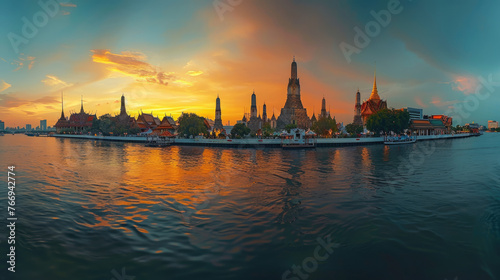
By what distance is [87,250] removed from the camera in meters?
9.95

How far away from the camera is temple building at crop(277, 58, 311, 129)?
136000 mm

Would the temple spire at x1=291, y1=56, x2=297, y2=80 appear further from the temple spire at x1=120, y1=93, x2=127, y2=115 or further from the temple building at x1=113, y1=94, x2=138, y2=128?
the temple spire at x1=120, y1=93, x2=127, y2=115

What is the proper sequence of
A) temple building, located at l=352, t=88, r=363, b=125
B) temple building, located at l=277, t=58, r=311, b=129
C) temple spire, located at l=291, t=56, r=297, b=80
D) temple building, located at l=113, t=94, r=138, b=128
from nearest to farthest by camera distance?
temple building, located at l=113, t=94, r=138, b=128 → temple building, located at l=277, t=58, r=311, b=129 → temple spire, located at l=291, t=56, r=297, b=80 → temple building, located at l=352, t=88, r=363, b=125

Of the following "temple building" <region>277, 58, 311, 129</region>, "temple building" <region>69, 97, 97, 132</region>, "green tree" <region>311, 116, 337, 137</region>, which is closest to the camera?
"green tree" <region>311, 116, 337, 137</region>

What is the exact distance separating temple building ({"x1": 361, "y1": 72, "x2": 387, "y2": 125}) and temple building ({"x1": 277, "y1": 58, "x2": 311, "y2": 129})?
37.0 m

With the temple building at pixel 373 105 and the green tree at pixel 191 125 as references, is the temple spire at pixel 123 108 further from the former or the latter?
the temple building at pixel 373 105

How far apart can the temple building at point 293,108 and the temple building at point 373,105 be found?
36970mm

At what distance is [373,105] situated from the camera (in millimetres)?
143250

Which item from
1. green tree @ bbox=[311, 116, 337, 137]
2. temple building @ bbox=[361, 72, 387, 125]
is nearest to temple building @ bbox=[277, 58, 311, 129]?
temple building @ bbox=[361, 72, 387, 125]

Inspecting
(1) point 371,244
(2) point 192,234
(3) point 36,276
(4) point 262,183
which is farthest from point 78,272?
(4) point 262,183

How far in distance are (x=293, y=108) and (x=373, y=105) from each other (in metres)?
48.7

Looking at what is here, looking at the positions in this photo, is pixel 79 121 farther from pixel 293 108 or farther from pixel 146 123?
pixel 293 108

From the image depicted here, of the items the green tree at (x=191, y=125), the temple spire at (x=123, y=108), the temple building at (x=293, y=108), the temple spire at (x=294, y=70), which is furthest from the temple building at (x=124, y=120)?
the temple spire at (x=294, y=70)

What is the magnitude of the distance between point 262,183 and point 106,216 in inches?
490
